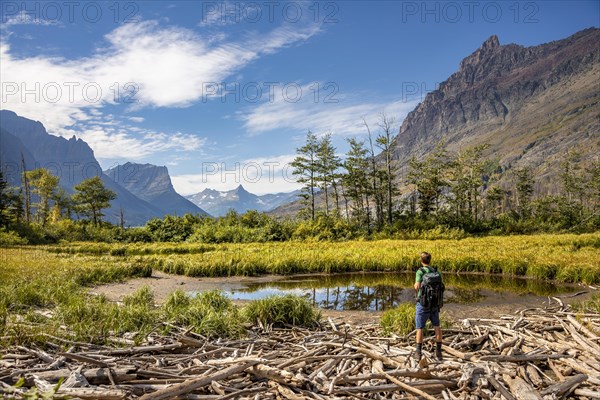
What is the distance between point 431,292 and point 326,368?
2712 millimetres

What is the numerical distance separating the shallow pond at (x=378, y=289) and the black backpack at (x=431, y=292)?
272 inches

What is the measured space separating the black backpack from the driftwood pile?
82 centimetres

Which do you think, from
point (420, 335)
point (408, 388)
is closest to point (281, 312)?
point (420, 335)

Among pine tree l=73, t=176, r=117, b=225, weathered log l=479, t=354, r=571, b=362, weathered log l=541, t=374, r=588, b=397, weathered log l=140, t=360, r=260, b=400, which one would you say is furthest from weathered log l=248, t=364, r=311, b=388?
pine tree l=73, t=176, r=117, b=225

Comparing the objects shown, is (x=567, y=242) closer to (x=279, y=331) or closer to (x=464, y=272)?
(x=464, y=272)

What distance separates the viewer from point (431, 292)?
7.23m

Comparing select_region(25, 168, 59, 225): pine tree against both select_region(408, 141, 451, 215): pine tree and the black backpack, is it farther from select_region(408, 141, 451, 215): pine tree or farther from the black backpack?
the black backpack

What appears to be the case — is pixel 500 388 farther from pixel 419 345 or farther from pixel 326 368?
pixel 326 368

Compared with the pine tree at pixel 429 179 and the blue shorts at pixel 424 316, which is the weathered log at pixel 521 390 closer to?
the blue shorts at pixel 424 316

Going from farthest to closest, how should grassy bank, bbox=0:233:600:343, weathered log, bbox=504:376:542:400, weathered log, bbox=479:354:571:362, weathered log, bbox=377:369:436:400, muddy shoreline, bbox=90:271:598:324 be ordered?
1. muddy shoreline, bbox=90:271:598:324
2. grassy bank, bbox=0:233:600:343
3. weathered log, bbox=479:354:571:362
4. weathered log, bbox=504:376:542:400
5. weathered log, bbox=377:369:436:400

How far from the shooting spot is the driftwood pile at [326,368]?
4992 mm

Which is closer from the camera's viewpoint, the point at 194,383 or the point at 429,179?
the point at 194,383

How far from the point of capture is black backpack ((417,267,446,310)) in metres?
7.21

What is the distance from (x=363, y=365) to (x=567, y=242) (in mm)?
27328
